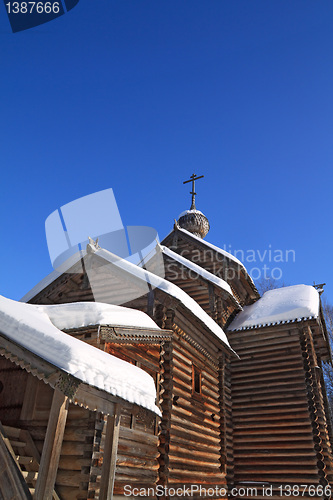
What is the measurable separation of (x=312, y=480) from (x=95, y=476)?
828cm

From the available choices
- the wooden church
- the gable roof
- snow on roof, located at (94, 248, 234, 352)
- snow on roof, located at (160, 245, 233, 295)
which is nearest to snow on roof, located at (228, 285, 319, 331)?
the wooden church

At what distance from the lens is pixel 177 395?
32.2 feet

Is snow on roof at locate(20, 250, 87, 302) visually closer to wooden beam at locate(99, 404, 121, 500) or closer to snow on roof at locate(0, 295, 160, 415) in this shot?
snow on roof at locate(0, 295, 160, 415)

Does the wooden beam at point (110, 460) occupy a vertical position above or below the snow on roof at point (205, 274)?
below

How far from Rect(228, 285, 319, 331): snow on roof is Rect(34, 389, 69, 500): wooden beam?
10499 millimetres

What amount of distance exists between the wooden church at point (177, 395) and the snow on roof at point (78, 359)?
0.08 metres

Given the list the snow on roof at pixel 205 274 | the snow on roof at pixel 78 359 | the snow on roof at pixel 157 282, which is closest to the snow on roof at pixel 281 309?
the snow on roof at pixel 205 274

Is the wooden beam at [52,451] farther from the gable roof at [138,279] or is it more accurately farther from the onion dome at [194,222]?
the onion dome at [194,222]

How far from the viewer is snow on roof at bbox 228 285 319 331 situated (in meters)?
13.5

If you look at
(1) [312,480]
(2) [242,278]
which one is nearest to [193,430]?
(1) [312,480]

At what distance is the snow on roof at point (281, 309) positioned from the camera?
13523 millimetres

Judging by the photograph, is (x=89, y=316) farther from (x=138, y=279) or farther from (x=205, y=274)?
Answer: (x=205, y=274)

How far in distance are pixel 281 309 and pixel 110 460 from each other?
1058 cm

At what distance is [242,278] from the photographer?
696 inches
